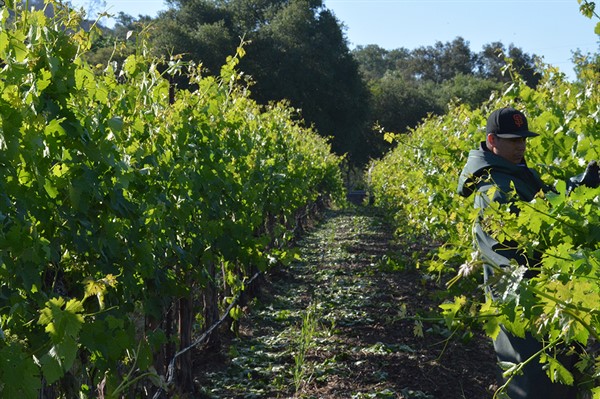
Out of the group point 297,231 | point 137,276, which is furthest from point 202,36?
point 137,276

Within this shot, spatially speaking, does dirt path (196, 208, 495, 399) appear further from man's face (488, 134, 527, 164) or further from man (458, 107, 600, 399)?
man's face (488, 134, 527, 164)

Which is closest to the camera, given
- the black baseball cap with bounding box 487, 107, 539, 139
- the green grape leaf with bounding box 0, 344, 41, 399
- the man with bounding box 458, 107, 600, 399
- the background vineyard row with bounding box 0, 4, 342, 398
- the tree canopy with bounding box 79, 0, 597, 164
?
the green grape leaf with bounding box 0, 344, 41, 399

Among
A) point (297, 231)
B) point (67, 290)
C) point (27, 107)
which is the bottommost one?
point (297, 231)

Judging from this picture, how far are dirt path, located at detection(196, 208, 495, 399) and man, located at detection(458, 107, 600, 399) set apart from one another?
0.45 m

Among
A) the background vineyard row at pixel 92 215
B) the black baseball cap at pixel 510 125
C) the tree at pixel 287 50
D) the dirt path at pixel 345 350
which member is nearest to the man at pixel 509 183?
the black baseball cap at pixel 510 125

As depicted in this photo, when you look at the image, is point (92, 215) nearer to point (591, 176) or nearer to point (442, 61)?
point (591, 176)

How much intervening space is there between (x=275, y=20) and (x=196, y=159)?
39108 millimetres

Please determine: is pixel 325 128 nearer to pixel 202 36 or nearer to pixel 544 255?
pixel 202 36

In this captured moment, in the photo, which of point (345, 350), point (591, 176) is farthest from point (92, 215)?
point (345, 350)

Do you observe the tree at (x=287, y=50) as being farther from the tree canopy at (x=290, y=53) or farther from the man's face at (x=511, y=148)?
the man's face at (x=511, y=148)

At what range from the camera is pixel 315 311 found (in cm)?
896

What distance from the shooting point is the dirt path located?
636cm

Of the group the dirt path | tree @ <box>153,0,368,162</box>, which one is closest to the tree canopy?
tree @ <box>153,0,368,162</box>

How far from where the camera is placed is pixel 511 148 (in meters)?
4.48
